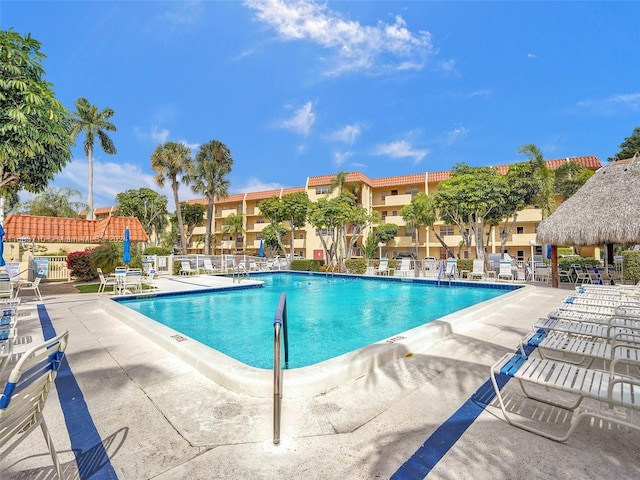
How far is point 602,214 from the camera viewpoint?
1177 cm

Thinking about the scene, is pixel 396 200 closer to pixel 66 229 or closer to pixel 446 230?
pixel 446 230

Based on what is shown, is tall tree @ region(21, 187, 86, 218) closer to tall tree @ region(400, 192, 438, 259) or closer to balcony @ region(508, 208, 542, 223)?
tall tree @ region(400, 192, 438, 259)

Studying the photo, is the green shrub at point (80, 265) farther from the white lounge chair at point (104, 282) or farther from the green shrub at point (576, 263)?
the green shrub at point (576, 263)

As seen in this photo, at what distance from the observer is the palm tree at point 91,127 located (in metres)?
28.7

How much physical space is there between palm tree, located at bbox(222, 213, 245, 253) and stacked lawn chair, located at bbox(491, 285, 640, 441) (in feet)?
130

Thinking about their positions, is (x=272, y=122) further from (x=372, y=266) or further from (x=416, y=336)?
(x=416, y=336)

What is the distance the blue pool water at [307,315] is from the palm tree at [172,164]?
2092 centimetres

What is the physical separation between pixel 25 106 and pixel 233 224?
36694 millimetres

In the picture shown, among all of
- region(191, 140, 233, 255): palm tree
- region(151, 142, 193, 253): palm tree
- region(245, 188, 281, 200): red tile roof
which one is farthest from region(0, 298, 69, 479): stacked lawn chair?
region(245, 188, 281, 200): red tile roof

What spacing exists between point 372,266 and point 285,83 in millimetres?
23673

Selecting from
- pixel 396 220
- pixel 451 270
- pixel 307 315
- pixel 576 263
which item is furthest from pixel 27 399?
pixel 396 220

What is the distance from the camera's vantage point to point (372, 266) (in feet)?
70.7

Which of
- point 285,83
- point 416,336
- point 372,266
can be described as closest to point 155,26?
point 285,83

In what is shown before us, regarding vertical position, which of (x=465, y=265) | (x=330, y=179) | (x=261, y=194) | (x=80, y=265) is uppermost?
(x=330, y=179)
